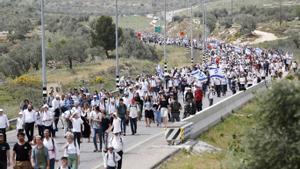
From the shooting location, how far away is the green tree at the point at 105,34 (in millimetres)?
76812

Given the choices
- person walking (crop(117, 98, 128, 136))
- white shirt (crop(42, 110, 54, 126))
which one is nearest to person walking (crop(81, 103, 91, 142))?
white shirt (crop(42, 110, 54, 126))

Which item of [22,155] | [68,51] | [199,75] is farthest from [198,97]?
[68,51]

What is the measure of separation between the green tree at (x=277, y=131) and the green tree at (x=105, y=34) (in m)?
64.4

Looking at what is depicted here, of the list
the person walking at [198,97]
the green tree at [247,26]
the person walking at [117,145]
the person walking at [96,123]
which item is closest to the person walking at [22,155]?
the person walking at [117,145]

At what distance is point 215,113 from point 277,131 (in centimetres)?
2160

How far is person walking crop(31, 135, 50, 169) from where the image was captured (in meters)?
17.1

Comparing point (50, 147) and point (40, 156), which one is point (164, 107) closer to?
point (50, 147)

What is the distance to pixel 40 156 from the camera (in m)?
17.2

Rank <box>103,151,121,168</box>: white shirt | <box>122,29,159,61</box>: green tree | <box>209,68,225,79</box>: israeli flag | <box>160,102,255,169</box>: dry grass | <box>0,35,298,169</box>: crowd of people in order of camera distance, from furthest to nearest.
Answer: <box>122,29,159,61</box>: green tree → <box>209,68,225,79</box>: israeli flag → <box>103,151,121,168</box>: white shirt → <box>0,35,298,169</box>: crowd of people → <box>160,102,255,169</box>: dry grass

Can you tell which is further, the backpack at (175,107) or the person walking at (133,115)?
the backpack at (175,107)

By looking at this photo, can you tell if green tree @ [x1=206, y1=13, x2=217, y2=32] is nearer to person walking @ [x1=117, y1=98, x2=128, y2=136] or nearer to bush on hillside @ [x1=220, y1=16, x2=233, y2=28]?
bush on hillside @ [x1=220, y1=16, x2=233, y2=28]

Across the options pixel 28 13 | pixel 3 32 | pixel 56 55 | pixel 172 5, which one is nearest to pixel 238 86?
pixel 56 55

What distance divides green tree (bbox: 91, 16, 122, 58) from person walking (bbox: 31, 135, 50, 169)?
5961cm

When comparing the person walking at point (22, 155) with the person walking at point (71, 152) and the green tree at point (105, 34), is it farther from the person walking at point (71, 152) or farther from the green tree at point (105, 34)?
the green tree at point (105, 34)
